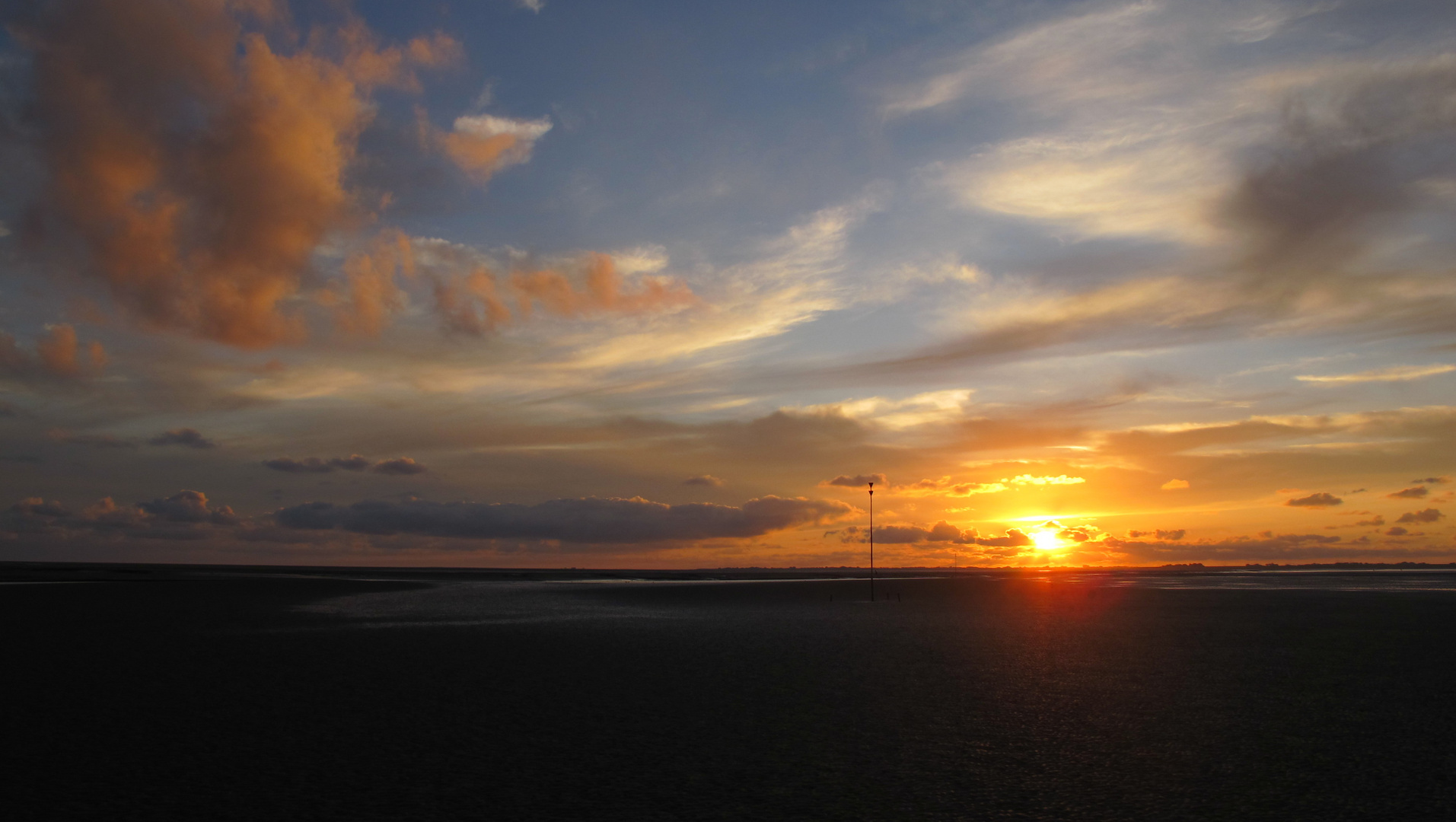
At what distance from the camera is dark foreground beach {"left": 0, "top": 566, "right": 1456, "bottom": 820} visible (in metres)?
13.6

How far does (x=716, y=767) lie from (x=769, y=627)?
2940cm

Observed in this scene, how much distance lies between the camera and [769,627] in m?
44.6

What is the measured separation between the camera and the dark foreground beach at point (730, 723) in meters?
13.6

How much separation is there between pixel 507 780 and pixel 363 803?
2.23m

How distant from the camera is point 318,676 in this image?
2669 centimetres

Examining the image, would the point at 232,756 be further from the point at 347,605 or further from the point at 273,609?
the point at 347,605

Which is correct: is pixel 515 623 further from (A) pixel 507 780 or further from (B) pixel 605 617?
(A) pixel 507 780

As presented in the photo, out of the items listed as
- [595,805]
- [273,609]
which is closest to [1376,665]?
[595,805]

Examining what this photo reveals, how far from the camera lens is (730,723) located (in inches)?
776

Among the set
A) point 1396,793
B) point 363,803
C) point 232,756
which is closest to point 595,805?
point 363,803

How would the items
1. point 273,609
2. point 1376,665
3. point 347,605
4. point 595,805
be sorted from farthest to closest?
point 347,605 → point 273,609 → point 1376,665 → point 595,805

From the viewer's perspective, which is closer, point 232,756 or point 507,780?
point 507,780

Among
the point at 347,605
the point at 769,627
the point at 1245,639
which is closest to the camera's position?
the point at 1245,639

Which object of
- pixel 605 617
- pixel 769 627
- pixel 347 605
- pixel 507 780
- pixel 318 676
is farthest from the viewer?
pixel 347 605
